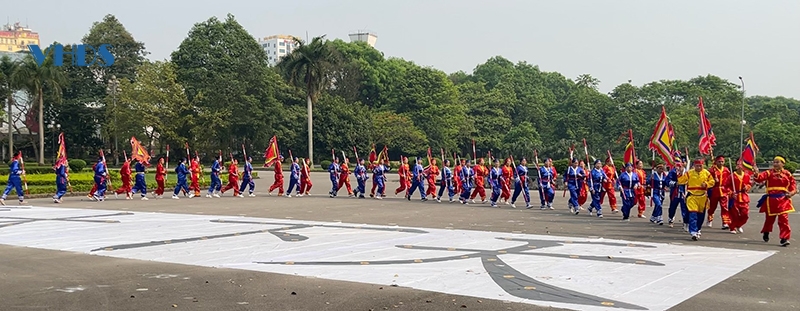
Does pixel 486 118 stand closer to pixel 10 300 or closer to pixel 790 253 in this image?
pixel 790 253

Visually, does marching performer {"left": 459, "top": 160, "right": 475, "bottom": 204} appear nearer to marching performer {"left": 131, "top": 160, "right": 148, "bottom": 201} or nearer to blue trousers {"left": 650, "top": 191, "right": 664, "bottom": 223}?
blue trousers {"left": 650, "top": 191, "right": 664, "bottom": 223}

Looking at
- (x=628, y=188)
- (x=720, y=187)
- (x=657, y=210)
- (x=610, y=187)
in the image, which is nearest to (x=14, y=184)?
(x=610, y=187)

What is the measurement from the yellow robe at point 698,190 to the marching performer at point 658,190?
8.85 ft

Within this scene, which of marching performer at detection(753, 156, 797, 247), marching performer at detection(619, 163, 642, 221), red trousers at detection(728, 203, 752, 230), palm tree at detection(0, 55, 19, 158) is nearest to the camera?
marching performer at detection(753, 156, 797, 247)

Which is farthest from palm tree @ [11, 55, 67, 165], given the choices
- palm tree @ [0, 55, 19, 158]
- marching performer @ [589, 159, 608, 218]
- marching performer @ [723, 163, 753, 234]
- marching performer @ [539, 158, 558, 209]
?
marching performer @ [723, 163, 753, 234]

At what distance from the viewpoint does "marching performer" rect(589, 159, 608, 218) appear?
18237mm

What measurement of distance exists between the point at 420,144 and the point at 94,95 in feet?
95.1

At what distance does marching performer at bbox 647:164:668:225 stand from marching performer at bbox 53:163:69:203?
57.5ft

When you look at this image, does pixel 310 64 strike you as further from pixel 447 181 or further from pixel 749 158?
pixel 749 158

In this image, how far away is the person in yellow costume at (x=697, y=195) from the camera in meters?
13.0

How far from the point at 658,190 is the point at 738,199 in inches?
129

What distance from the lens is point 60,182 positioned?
22.8m

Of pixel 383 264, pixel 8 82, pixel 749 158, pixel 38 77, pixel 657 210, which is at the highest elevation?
pixel 38 77

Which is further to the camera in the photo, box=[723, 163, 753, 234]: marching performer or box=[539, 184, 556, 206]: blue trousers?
box=[539, 184, 556, 206]: blue trousers
